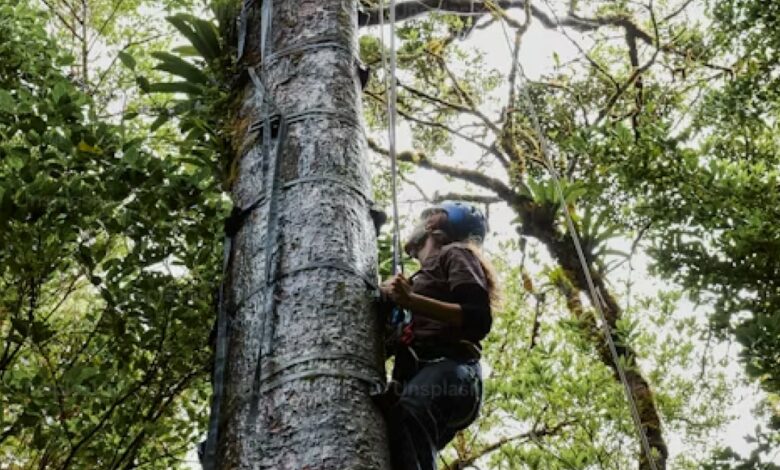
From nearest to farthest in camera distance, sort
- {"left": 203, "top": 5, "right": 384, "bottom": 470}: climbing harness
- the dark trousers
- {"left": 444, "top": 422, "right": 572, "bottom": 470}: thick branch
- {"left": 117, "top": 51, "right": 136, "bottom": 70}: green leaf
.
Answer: {"left": 203, "top": 5, "right": 384, "bottom": 470}: climbing harness
the dark trousers
{"left": 117, "top": 51, "right": 136, "bottom": 70}: green leaf
{"left": 444, "top": 422, "right": 572, "bottom": 470}: thick branch

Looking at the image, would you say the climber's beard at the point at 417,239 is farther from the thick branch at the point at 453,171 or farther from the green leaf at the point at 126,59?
the thick branch at the point at 453,171

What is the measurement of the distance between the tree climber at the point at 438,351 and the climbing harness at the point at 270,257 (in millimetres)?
241

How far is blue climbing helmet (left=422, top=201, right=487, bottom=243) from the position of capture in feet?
10.6

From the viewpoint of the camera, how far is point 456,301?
276 centimetres

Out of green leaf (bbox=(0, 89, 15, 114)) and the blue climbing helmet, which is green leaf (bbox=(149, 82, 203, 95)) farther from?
the blue climbing helmet

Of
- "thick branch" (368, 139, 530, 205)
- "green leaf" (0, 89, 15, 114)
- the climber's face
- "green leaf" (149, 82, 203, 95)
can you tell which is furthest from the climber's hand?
"thick branch" (368, 139, 530, 205)

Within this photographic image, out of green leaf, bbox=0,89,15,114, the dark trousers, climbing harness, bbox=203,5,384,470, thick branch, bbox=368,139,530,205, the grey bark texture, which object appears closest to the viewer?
the grey bark texture

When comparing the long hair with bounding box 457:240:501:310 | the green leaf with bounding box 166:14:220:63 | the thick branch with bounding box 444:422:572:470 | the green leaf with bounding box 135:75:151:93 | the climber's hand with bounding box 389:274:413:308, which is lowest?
the climber's hand with bounding box 389:274:413:308

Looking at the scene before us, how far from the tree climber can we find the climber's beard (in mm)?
190

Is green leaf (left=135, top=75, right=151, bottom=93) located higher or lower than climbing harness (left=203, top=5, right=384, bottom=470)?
higher

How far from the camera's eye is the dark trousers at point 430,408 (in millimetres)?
2289

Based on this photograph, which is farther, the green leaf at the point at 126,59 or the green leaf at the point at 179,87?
the green leaf at the point at 179,87

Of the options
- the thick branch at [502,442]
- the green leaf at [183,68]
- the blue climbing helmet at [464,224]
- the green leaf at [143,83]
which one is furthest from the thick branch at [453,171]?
the green leaf at [143,83]

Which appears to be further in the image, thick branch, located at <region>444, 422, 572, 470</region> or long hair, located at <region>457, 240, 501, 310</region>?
thick branch, located at <region>444, 422, 572, 470</region>
